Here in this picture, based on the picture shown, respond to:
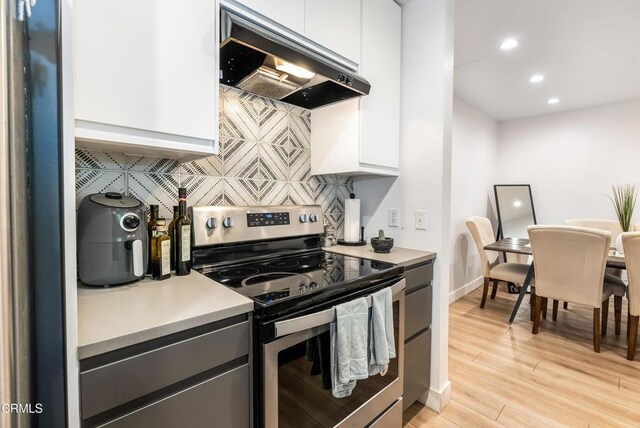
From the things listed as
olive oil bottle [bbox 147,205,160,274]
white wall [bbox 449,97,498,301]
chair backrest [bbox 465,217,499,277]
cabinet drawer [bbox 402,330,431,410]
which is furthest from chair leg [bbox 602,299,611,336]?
olive oil bottle [bbox 147,205,160,274]

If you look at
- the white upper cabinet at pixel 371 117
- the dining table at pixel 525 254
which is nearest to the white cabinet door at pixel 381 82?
the white upper cabinet at pixel 371 117

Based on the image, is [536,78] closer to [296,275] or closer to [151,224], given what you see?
[296,275]

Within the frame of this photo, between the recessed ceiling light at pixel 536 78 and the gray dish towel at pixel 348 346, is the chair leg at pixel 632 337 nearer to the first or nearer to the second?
the recessed ceiling light at pixel 536 78

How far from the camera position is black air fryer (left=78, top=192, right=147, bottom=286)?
3.23ft

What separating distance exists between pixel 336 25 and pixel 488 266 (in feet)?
9.82

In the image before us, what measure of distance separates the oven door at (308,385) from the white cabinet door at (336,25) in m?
1.20

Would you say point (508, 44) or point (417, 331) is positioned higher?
point (508, 44)

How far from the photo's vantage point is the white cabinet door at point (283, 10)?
119cm

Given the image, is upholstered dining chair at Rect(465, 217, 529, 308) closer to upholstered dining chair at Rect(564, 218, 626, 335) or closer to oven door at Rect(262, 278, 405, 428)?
upholstered dining chair at Rect(564, 218, 626, 335)

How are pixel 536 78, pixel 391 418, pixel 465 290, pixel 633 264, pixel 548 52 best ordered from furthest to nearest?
pixel 465 290
pixel 536 78
pixel 548 52
pixel 633 264
pixel 391 418

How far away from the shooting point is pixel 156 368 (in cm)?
73

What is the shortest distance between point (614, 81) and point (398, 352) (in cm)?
383

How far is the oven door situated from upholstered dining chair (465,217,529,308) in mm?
2361

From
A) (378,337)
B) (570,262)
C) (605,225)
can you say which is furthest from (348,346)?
(605,225)
